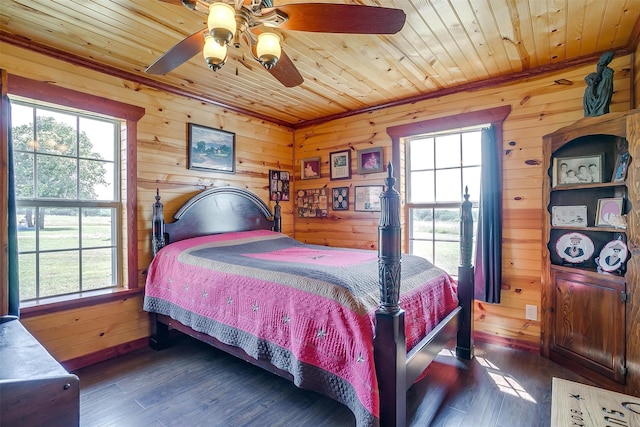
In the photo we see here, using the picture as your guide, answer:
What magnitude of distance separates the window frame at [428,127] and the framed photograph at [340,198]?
0.70 metres

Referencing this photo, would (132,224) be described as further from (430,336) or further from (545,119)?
(545,119)

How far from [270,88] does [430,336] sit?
2.63 metres

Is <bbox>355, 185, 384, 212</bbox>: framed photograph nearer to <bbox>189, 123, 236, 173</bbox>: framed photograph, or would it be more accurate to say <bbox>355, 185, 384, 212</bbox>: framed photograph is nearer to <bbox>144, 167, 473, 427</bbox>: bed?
<bbox>144, 167, 473, 427</bbox>: bed

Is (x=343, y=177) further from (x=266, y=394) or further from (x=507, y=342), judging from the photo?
(x=266, y=394)

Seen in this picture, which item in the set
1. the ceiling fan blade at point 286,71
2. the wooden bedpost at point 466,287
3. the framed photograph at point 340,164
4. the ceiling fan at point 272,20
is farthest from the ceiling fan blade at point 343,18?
the framed photograph at point 340,164

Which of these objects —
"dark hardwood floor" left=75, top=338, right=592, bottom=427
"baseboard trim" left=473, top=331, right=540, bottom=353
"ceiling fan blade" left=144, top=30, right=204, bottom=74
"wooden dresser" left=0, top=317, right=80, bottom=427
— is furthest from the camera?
→ "baseboard trim" left=473, top=331, right=540, bottom=353

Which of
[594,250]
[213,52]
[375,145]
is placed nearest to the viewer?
[213,52]

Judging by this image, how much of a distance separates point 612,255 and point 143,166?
3.79 metres

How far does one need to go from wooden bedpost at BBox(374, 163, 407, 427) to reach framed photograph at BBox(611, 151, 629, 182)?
177cm

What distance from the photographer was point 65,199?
2504mm

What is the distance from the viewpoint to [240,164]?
146 inches

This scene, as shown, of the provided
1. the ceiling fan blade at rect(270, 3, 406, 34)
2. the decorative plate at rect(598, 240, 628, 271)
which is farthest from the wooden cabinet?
the ceiling fan blade at rect(270, 3, 406, 34)

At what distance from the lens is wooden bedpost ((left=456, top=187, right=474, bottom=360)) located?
8.36 ft

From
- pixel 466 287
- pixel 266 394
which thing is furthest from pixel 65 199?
pixel 466 287
